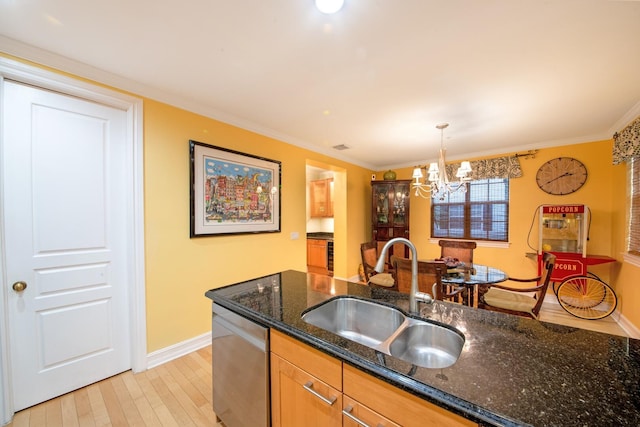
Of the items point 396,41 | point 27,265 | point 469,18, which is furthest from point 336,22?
point 27,265

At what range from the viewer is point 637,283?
280 cm

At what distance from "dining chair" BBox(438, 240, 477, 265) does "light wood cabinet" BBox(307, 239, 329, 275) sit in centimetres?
262

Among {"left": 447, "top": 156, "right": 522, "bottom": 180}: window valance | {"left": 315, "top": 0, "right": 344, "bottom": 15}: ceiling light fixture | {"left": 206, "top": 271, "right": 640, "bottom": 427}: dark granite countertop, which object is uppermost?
{"left": 315, "top": 0, "right": 344, "bottom": 15}: ceiling light fixture

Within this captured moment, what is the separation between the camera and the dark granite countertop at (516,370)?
25.4 inches

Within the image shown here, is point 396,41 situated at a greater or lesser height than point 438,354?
greater

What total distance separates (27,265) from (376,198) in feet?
15.4

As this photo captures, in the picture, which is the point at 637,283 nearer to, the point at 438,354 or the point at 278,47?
the point at 438,354

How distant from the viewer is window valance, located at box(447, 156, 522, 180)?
4008 mm

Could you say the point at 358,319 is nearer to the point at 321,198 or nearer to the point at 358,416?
the point at 358,416

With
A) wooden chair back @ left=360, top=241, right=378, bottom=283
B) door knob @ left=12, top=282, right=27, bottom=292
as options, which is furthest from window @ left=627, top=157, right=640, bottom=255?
door knob @ left=12, top=282, right=27, bottom=292

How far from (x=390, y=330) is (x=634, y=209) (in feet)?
12.3

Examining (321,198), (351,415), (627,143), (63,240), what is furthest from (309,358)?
(321,198)

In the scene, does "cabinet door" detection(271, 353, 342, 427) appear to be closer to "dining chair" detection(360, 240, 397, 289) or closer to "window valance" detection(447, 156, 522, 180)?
"dining chair" detection(360, 240, 397, 289)

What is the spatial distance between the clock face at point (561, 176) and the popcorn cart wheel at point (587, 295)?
103cm
